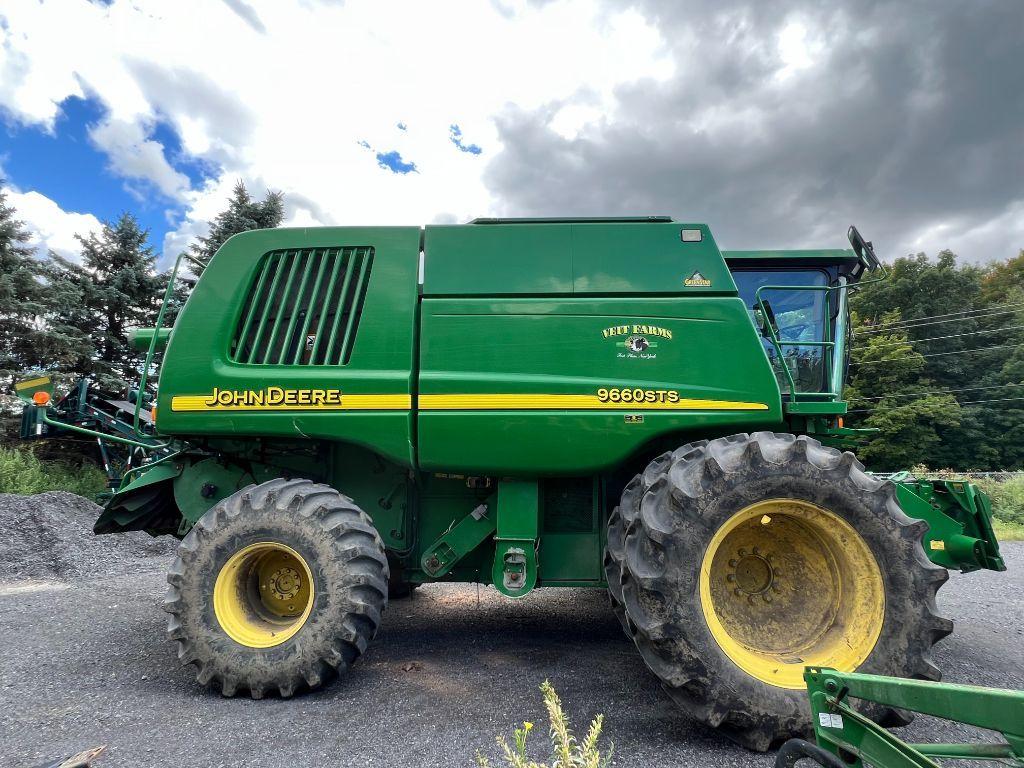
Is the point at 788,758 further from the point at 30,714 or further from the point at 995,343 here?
the point at 995,343

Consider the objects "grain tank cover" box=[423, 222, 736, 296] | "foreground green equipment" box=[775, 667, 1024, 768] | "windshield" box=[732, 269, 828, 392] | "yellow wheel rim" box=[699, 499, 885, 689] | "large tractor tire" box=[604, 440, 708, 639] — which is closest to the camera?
"foreground green equipment" box=[775, 667, 1024, 768]

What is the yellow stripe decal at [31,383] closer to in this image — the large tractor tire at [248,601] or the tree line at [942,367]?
the large tractor tire at [248,601]

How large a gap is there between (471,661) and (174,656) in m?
2.00

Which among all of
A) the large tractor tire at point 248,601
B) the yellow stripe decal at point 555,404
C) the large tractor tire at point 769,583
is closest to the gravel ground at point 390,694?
the large tractor tire at point 248,601

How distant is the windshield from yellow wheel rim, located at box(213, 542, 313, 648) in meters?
3.52

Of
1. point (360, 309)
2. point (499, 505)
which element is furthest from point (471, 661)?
point (360, 309)

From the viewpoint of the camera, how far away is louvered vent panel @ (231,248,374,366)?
11.8 ft

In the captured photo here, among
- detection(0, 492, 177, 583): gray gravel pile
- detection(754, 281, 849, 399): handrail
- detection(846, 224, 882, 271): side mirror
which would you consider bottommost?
detection(0, 492, 177, 583): gray gravel pile

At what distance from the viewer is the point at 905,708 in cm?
183

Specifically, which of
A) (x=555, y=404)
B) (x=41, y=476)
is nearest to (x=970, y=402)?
(x=555, y=404)

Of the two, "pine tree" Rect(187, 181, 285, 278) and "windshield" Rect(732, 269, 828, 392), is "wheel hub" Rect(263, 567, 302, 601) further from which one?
"pine tree" Rect(187, 181, 285, 278)

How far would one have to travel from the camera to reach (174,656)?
146 inches

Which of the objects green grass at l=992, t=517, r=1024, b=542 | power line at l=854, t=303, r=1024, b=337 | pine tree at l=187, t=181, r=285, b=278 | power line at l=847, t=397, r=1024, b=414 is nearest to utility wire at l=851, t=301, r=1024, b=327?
power line at l=854, t=303, r=1024, b=337

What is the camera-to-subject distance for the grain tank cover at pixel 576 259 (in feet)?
11.4
